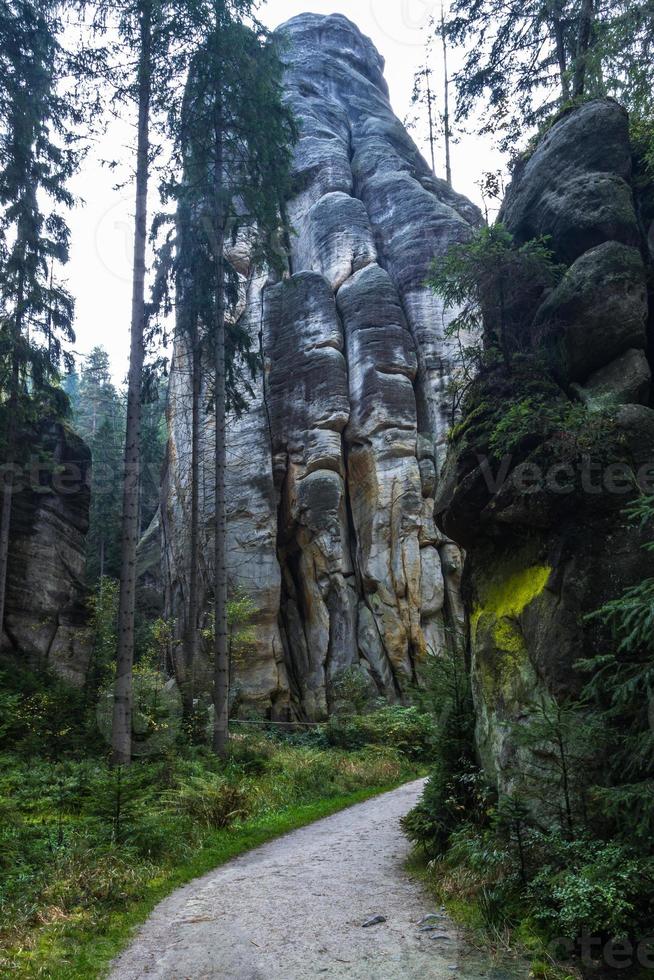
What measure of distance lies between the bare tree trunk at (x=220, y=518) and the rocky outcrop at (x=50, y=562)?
26.9 feet

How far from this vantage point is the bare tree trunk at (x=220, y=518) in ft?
42.8

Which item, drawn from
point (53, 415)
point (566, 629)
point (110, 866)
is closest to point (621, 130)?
point (566, 629)

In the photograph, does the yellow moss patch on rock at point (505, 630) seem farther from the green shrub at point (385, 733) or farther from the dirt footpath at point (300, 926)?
the green shrub at point (385, 733)

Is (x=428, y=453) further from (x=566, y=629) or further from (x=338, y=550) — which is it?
(x=566, y=629)

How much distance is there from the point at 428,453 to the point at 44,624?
14.4 m

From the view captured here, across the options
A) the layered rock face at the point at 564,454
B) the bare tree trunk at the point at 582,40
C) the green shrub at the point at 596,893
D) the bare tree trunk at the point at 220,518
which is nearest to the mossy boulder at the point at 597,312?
the layered rock face at the point at 564,454

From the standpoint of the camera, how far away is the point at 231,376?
17891 millimetres

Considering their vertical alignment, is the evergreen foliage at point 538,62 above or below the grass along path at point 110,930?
above

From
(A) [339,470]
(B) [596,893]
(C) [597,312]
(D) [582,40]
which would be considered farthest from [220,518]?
(A) [339,470]

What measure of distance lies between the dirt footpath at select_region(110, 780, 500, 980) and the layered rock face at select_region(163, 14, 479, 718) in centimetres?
1457

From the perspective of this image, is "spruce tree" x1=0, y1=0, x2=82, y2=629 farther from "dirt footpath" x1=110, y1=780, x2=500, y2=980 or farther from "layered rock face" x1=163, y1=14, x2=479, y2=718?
"dirt footpath" x1=110, y1=780, x2=500, y2=980

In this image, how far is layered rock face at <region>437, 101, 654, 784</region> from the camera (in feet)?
22.4

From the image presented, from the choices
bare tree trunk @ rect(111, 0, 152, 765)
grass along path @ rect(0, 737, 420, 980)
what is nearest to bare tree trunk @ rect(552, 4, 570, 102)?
bare tree trunk @ rect(111, 0, 152, 765)

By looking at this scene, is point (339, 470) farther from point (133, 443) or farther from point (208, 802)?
point (208, 802)
